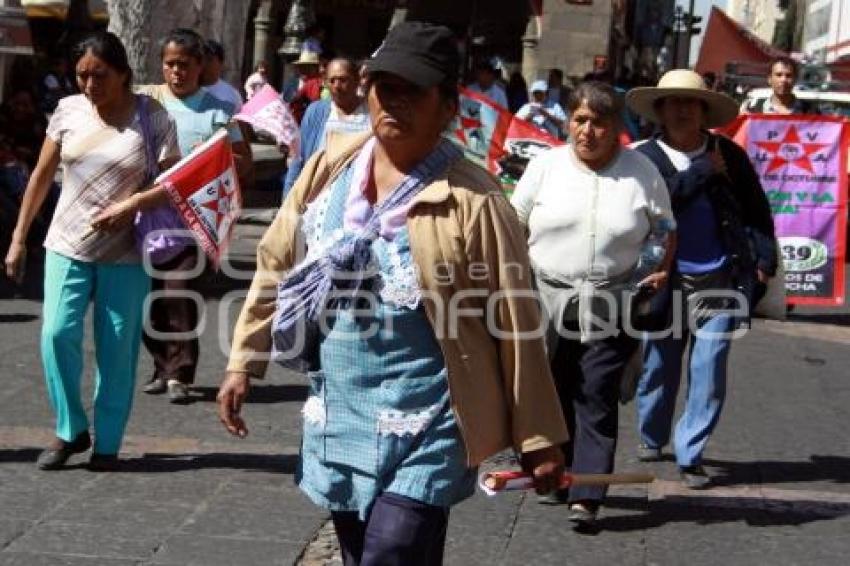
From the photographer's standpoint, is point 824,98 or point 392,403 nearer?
point 392,403

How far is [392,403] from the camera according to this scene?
4.29 meters

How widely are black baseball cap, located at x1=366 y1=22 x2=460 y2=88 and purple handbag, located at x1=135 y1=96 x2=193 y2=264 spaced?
10.3ft

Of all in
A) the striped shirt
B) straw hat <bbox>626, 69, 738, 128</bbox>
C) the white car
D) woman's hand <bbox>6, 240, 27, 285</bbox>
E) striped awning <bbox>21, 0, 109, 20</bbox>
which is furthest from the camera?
striped awning <bbox>21, 0, 109, 20</bbox>

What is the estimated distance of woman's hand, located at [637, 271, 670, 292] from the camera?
6.95m

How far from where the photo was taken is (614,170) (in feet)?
22.1

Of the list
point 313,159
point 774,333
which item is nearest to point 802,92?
point 774,333

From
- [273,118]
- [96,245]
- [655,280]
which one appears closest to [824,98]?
[273,118]

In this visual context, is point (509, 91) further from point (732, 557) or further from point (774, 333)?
point (732, 557)

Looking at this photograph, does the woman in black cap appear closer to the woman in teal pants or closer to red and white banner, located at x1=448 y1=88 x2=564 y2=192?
the woman in teal pants

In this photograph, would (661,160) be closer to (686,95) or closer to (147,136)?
(686,95)

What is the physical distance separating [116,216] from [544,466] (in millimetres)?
3197

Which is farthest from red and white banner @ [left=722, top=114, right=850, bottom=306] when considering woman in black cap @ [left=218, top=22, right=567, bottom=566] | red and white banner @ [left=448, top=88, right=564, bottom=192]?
woman in black cap @ [left=218, top=22, right=567, bottom=566]

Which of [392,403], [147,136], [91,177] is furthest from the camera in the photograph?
[147,136]

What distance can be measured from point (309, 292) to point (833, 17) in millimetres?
67311
